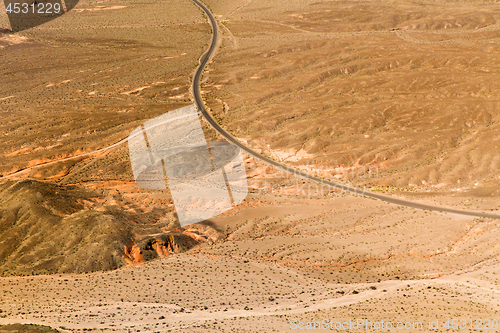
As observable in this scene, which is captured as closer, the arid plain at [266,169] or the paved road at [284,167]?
the arid plain at [266,169]

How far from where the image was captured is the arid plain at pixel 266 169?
110ft

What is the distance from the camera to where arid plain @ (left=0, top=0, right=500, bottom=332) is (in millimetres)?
33500

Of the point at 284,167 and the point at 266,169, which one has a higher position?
the point at 266,169

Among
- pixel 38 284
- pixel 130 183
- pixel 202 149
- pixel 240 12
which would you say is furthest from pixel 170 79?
pixel 38 284

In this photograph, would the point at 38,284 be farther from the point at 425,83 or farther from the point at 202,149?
the point at 425,83

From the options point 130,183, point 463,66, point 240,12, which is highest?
point 240,12

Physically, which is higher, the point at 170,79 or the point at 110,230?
the point at 170,79

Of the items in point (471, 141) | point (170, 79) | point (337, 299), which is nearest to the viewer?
point (337, 299)

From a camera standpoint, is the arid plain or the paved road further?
the paved road

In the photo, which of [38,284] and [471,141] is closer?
[38,284]

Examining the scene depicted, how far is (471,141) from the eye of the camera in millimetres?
59969

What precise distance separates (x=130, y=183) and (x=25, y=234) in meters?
15.9

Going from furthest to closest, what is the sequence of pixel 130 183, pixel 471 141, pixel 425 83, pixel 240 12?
1. pixel 240 12
2. pixel 425 83
3. pixel 471 141
4. pixel 130 183

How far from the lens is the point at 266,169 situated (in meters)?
57.0
